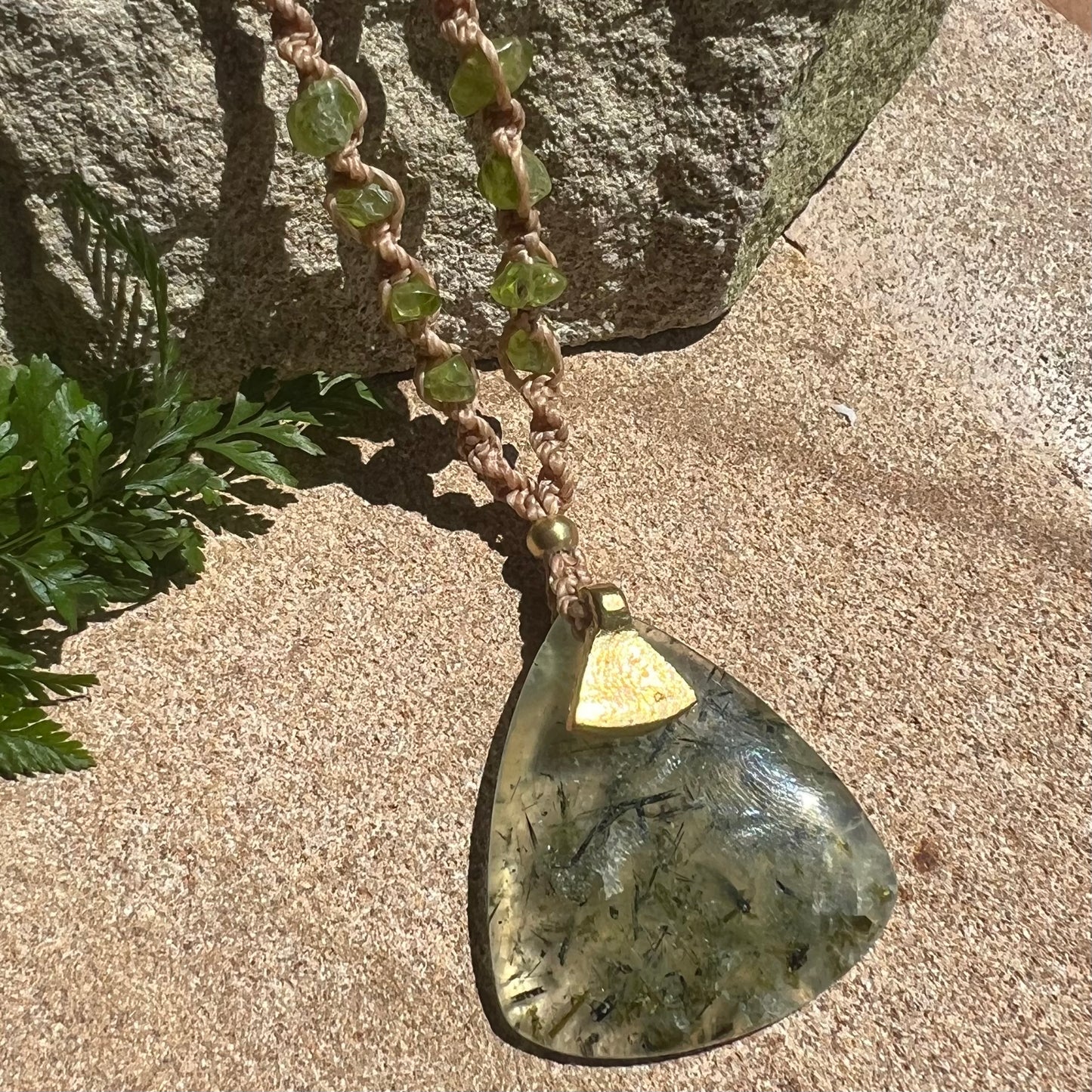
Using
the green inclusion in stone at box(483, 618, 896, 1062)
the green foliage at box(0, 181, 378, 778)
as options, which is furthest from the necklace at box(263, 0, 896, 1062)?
the green foliage at box(0, 181, 378, 778)

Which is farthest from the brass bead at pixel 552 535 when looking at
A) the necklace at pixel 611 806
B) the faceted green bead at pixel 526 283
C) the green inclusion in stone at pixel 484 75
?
the green inclusion in stone at pixel 484 75

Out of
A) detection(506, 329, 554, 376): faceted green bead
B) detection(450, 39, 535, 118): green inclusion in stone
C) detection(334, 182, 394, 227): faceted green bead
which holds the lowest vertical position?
detection(506, 329, 554, 376): faceted green bead

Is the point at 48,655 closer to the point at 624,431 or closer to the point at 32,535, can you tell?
the point at 32,535

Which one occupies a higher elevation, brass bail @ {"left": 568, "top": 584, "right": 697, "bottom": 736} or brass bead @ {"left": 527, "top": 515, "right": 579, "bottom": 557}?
brass bead @ {"left": 527, "top": 515, "right": 579, "bottom": 557}

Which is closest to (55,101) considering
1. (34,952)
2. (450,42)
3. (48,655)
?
(450,42)

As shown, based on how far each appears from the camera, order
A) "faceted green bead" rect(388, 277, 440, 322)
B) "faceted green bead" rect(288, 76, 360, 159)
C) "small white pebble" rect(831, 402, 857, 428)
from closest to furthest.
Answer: "faceted green bead" rect(288, 76, 360, 159) → "faceted green bead" rect(388, 277, 440, 322) → "small white pebble" rect(831, 402, 857, 428)

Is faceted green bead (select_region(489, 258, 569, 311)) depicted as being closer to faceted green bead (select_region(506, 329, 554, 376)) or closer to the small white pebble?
faceted green bead (select_region(506, 329, 554, 376))
